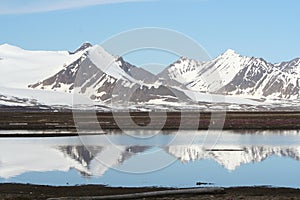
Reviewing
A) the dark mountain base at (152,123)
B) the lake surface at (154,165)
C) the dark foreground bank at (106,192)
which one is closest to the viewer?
the dark foreground bank at (106,192)

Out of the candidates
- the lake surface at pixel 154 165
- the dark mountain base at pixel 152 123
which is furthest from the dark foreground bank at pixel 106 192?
the dark mountain base at pixel 152 123

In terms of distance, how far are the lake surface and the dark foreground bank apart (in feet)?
7.31

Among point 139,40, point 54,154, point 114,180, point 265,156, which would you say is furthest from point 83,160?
point 139,40

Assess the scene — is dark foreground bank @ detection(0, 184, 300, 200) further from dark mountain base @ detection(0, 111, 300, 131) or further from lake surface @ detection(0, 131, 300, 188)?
dark mountain base @ detection(0, 111, 300, 131)

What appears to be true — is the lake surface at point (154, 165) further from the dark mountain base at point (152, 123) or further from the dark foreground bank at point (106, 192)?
the dark mountain base at point (152, 123)

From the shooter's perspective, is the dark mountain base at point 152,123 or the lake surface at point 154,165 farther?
the dark mountain base at point 152,123

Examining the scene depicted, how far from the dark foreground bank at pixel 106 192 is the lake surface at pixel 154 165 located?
2.23m

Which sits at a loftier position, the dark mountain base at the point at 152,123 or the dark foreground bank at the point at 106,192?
the dark mountain base at the point at 152,123

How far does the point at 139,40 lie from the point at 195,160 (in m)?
17.5

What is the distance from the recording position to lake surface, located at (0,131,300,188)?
104 feet

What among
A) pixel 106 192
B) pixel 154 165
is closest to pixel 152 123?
pixel 154 165

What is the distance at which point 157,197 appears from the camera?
2370 centimetres

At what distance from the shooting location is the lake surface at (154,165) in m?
31.7

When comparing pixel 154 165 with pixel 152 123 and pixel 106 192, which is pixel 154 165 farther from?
pixel 152 123
